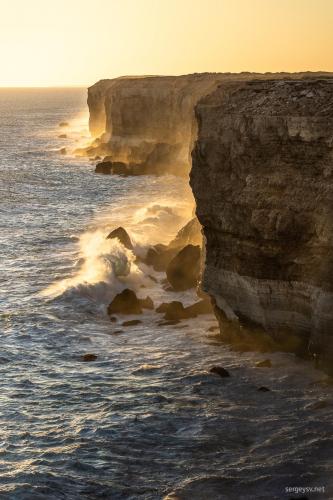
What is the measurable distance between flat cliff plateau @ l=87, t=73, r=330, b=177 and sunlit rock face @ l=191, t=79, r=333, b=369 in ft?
155

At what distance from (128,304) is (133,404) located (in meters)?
8.75

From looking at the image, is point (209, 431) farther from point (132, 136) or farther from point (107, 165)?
point (132, 136)

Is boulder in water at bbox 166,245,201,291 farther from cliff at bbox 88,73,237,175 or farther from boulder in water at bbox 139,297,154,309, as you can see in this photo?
cliff at bbox 88,73,237,175

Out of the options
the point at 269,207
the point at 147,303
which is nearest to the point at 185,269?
the point at 147,303

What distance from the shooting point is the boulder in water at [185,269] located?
31.8m

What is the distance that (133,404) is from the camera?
69.5 ft

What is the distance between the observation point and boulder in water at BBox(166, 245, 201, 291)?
104ft

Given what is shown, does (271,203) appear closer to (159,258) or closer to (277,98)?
(277,98)

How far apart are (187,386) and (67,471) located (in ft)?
17.3

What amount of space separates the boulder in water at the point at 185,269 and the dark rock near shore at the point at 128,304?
217cm

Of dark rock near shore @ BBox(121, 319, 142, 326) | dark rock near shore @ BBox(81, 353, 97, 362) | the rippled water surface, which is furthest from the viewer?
dark rock near shore @ BBox(121, 319, 142, 326)

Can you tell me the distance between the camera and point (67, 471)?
17.9 metres

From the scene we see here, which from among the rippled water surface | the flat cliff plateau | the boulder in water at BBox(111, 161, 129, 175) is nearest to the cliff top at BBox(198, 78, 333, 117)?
the rippled water surface

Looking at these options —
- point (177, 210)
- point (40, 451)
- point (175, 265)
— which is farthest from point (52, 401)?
point (177, 210)
